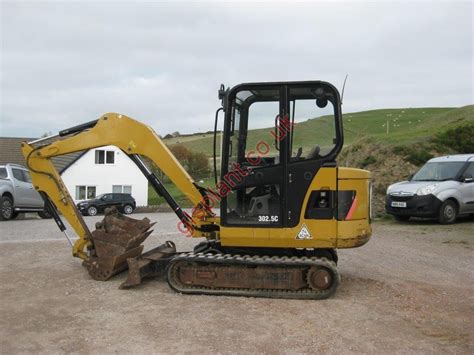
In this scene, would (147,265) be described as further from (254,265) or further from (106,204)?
(106,204)

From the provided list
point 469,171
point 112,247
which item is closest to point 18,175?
point 112,247

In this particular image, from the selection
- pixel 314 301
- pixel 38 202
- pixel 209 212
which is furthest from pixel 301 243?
pixel 38 202

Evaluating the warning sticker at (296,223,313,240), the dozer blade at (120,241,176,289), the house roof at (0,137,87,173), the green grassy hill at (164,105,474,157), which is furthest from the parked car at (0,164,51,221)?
the house roof at (0,137,87,173)

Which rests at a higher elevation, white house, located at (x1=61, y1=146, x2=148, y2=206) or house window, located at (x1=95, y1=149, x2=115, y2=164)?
house window, located at (x1=95, y1=149, x2=115, y2=164)

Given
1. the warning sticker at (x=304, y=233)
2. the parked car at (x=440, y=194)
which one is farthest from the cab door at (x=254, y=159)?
the parked car at (x=440, y=194)

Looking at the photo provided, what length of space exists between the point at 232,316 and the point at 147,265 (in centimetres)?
193

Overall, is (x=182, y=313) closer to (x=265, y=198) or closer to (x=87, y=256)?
(x=265, y=198)

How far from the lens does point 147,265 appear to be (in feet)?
23.5

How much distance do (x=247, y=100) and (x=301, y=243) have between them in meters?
2.05

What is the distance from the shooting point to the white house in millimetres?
37812

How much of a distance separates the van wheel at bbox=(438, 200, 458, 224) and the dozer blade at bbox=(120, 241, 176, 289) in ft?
30.5

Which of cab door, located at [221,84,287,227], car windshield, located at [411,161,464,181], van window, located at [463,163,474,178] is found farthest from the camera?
car windshield, located at [411,161,464,181]

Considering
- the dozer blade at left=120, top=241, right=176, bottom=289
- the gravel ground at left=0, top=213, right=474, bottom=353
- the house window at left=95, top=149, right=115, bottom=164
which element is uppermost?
the house window at left=95, top=149, right=115, bottom=164

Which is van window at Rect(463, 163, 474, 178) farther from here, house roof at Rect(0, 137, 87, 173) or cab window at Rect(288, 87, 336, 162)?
house roof at Rect(0, 137, 87, 173)
